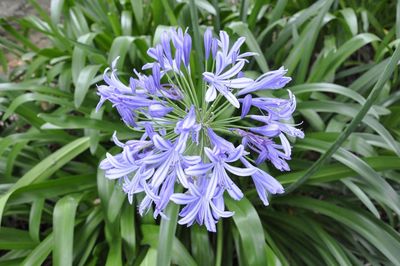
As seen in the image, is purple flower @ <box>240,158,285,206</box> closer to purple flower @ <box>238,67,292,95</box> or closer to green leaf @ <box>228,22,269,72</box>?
purple flower @ <box>238,67,292,95</box>

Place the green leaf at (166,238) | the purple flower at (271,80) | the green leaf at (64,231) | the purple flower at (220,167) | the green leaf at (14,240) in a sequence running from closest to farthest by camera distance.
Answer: the purple flower at (220,167) < the purple flower at (271,80) < the green leaf at (166,238) < the green leaf at (64,231) < the green leaf at (14,240)

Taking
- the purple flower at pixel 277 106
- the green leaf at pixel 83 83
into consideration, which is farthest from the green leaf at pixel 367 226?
the green leaf at pixel 83 83

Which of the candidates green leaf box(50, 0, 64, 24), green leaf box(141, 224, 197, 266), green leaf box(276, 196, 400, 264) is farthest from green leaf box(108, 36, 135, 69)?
green leaf box(276, 196, 400, 264)

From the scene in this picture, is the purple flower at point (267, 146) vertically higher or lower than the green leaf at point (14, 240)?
higher

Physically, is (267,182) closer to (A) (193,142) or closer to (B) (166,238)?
(A) (193,142)

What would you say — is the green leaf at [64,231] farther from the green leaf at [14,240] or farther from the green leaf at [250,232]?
the green leaf at [250,232]

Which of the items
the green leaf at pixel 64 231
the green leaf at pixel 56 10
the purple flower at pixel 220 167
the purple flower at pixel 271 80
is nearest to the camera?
the purple flower at pixel 220 167

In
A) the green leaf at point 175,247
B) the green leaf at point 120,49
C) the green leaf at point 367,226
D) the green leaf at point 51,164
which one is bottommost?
the green leaf at point 367,226

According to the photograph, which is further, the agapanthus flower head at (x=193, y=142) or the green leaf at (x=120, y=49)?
the green leaf at (x=120, y=49)

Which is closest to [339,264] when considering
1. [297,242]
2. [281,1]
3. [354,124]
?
[297,242]
